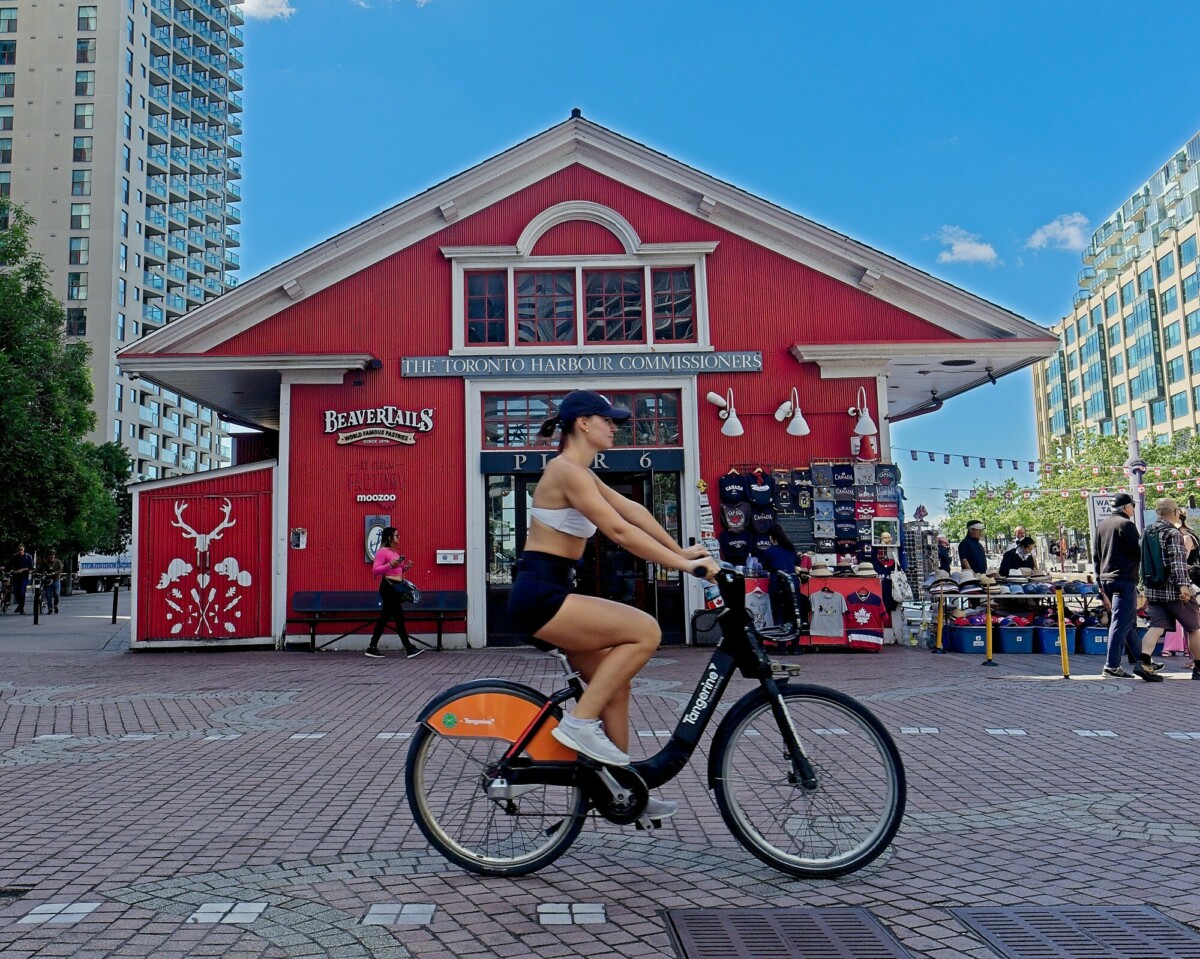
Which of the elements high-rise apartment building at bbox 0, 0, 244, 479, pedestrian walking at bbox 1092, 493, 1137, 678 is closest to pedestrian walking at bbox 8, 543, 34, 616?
pedestrian walking at bbox 1092, 493, 1137, 678

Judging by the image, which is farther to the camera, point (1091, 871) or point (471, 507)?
point (471, 507)

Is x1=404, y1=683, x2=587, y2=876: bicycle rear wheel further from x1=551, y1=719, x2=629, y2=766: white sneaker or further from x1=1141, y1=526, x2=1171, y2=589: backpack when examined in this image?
x1=1141, y1=526, x2=1171, y2=589: backpack

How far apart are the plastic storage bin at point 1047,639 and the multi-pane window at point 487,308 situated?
862 cm

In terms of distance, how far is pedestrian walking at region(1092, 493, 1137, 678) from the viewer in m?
11.2

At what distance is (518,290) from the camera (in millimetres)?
16109

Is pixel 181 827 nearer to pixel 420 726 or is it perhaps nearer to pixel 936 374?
pixel 420 726

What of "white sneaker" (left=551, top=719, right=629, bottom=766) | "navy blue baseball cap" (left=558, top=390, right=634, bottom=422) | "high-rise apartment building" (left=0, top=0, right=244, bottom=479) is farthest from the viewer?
"high-rise apartment building" (left=0, top=0, right=244, bottom=479)

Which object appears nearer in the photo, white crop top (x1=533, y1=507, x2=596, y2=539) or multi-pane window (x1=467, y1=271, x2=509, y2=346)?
white crop top (x1=533, y1=507, x2=596, y2=539)

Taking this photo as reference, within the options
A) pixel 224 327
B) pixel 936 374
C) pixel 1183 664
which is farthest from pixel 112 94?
pixel 1183 664

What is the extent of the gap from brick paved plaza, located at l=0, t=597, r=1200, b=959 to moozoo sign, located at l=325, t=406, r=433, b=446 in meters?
6.70

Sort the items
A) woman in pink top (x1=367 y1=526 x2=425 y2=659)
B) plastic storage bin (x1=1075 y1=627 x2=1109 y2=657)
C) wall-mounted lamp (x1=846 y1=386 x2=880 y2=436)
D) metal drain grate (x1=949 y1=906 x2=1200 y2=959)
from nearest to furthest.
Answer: metal drain grate (x1=949 y1=906 x2=1200 y2=959) < plastic storage bin (x1=1075 y1=627 x2=1109 y2=657) < woman in pink top (x1=367 y1=526 x2=425 y2=659) < wall-mounted lamp (x1=846 y1=386 x2=880 y2=436)

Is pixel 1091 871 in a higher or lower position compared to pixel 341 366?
lower

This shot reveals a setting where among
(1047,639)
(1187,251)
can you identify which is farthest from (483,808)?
(1187,251)

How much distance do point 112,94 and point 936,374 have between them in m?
73.6
